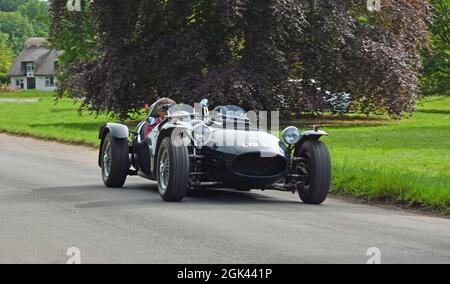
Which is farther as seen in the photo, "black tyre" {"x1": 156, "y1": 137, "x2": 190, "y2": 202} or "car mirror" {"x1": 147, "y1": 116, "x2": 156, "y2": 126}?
"car mirror" {"x1": 147, "y1": 116, "x2": 156, "y2": 126}

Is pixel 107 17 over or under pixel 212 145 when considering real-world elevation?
over

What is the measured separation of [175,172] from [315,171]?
5.88 ft

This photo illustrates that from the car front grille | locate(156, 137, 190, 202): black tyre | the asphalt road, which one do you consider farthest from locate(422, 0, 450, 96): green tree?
locate(156, 137, 190, 202): black tyre

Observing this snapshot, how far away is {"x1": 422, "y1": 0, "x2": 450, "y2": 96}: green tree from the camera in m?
49.1

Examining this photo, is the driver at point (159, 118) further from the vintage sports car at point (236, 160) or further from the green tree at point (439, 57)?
the green tree at point (439, 57)

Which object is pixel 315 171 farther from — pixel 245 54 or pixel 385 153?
pixel 245 54

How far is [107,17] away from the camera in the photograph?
31672mm

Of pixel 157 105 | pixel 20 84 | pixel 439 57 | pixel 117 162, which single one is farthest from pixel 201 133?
pixel 20 84

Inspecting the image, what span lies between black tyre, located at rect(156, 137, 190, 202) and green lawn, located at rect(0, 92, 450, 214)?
114 inches

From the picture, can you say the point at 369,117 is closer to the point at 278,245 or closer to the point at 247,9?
the point at 247,9

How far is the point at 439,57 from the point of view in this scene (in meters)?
49.1

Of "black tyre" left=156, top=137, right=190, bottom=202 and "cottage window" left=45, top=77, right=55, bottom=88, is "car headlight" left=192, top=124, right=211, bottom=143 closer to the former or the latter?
"black tyre" left=156, top=137, right=190, bottom=202

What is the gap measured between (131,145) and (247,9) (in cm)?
1566
